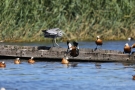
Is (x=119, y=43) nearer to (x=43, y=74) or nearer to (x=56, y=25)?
(x=56, y=25)

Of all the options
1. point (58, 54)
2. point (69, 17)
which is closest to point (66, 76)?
point (58, 54)

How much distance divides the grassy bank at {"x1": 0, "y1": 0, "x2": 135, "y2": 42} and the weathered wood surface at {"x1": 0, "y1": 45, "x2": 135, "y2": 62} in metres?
7.09

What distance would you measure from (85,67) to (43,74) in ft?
10.7

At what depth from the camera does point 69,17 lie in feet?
153

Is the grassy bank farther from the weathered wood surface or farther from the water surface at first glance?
the water surface

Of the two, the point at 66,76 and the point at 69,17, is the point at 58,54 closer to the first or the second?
the point at 66,76

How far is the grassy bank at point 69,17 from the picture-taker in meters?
46.3

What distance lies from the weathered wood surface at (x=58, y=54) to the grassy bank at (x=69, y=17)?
7091mm

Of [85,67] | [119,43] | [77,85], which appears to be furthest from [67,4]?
[77,85]

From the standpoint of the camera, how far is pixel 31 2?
1839 inches

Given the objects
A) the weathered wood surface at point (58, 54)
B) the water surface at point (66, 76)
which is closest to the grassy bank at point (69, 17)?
the weathered wood surface at point (58, 54)

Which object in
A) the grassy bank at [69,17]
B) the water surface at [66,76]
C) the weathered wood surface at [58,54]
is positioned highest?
the grassy bank at [69,17]

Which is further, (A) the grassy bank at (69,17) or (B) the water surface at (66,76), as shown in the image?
(A) the grassy bank at (69,17)

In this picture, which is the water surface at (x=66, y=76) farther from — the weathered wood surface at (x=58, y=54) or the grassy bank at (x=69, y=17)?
the grassy bank at (x=69, y=17)
